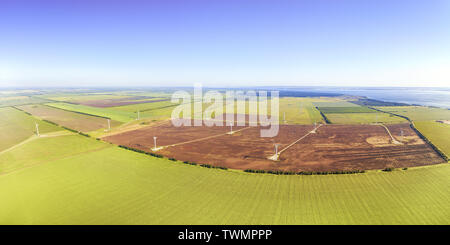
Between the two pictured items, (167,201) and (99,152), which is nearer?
(167,201)

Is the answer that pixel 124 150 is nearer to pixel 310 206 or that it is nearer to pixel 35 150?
pixel 35 150

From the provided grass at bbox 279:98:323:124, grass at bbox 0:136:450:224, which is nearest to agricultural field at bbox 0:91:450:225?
grass at bbox 0:136:450:224

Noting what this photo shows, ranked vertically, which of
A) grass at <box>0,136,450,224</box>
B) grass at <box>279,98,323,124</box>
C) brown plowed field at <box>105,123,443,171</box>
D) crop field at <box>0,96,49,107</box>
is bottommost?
grass at <box>0,136,450,224</box>

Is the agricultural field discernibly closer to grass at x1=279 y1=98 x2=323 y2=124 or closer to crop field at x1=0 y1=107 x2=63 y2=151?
crop field at x1=0 y1=107 x2=63 y2=151

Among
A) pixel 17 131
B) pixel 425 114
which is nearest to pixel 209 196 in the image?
pixel 17 131

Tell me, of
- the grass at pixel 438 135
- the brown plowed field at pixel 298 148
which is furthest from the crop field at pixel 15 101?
the grass at pixel 438 135
